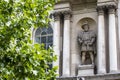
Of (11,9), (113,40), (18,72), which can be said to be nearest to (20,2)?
(11,9)

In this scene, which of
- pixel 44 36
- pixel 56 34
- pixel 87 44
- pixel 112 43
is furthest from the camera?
pixel 44 36

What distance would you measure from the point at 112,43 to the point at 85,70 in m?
2.30

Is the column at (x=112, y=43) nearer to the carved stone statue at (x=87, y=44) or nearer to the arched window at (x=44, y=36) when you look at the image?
the carved stone statue at (x=87, y=44)

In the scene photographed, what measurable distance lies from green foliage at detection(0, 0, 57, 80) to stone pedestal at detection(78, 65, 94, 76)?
7695 millimetres

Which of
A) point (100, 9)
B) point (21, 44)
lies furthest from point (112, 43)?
point (21, 44)

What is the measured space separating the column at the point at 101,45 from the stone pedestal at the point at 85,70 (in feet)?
1.93

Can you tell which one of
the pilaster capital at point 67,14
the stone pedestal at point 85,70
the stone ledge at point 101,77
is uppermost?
the pilaster capital at point 67,14

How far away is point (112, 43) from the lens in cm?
2480

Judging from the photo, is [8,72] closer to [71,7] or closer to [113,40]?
[113,40]

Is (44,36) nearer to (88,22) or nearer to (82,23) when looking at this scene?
(82,23)

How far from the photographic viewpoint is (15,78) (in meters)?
16.1

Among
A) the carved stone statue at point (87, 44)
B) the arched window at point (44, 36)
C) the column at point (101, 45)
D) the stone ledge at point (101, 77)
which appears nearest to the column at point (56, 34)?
the arched window at point (44, 36)

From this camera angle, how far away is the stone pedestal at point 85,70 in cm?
2490

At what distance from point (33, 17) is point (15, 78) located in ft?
9.57
